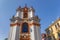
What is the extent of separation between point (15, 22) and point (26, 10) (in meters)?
8.05

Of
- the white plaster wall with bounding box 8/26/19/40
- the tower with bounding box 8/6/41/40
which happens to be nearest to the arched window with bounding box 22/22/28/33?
the tower with bounding box 8/6/41/40

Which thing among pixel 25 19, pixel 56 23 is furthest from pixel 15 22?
pixel 56 23

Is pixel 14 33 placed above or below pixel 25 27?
below

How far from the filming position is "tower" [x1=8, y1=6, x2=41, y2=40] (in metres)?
35.9

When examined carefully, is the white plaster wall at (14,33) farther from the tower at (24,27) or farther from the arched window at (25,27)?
the arched window at (25,27)

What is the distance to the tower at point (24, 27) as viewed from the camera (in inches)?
1415

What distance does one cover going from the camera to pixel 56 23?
A: 4359 centimetres

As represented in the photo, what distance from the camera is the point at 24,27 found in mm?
39438

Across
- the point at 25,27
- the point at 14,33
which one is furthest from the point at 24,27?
the point at 14,33

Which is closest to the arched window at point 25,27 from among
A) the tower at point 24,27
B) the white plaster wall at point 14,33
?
the tower at point 24,27

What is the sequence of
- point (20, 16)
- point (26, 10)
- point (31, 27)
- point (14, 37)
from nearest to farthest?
point (14, 37) → point (31, 27) → point (20, 16) → point (26, 10)

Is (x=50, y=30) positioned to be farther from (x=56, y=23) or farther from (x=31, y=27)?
(x=31, y=27)

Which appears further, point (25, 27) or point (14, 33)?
point (25, 27)

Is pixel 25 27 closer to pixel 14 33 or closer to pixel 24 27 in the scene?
pixel 24 27
